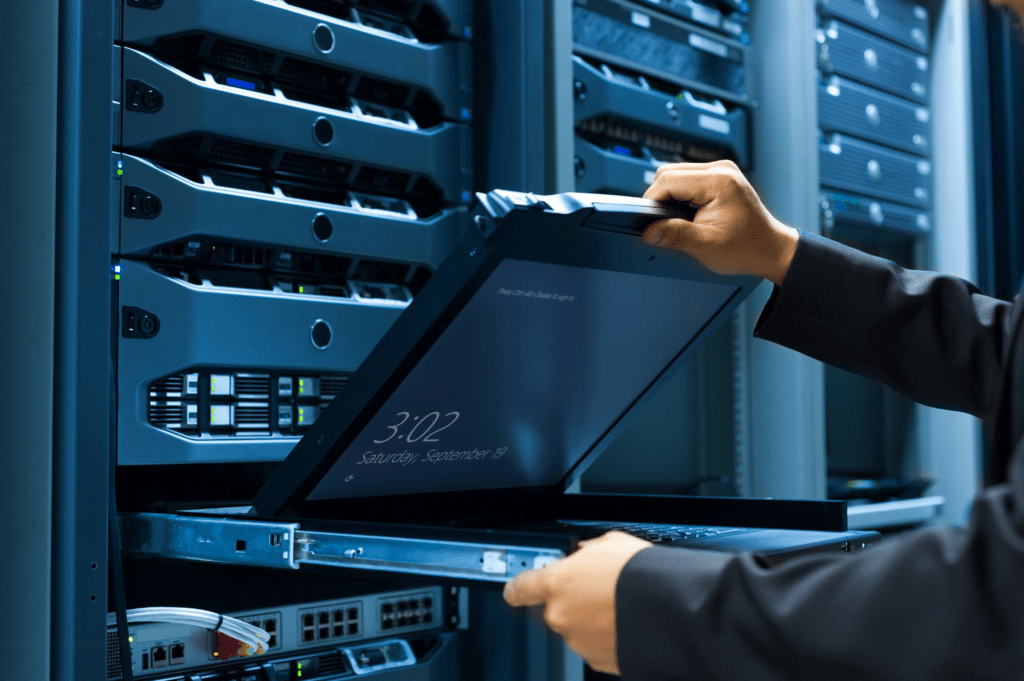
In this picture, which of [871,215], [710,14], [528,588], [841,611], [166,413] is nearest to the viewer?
[841,611]

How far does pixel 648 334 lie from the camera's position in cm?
115

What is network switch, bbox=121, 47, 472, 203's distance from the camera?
48.8 inches

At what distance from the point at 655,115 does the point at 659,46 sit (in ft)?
0.56

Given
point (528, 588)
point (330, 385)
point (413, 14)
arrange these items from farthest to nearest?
point (413, 14) < point (330, 385) < point (528, 588)

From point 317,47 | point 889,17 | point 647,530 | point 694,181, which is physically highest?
point 889,17

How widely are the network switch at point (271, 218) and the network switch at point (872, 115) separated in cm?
113

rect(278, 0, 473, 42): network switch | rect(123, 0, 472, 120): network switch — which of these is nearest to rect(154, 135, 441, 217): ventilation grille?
rect(123, 0, 472, 120): network switch

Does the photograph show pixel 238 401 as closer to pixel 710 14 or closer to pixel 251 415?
pixel 251 415

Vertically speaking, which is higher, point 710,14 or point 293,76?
point 710,14

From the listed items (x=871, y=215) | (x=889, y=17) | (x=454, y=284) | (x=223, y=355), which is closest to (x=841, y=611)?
(x=454, y=284)

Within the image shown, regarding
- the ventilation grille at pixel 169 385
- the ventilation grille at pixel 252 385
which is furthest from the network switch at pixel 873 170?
the ventilation grille at pixel 169 385

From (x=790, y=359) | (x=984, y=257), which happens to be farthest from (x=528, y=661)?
(x=984, y=257)

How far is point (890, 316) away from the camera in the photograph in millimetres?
1128

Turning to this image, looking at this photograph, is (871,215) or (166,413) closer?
(166,413)
